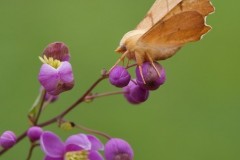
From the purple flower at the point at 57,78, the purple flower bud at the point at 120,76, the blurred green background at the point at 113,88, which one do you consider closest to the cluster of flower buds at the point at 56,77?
the purple flower at the point at 57,78

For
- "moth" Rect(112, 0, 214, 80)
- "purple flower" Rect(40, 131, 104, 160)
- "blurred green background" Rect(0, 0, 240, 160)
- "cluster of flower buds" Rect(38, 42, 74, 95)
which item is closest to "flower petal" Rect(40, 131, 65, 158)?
"purple flower" Rect(40, 131, 104, 160)

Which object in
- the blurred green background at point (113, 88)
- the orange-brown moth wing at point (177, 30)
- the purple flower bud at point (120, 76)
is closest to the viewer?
the orange-brown moth wing at point (177, 30)

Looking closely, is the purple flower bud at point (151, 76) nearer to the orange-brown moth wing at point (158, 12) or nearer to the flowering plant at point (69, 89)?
the flowering plant at point (69, 89)

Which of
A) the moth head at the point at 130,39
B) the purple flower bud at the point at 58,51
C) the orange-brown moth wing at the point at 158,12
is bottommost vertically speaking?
the moth head at the point at 130,39

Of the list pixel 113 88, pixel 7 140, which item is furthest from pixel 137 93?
pixel 113 88

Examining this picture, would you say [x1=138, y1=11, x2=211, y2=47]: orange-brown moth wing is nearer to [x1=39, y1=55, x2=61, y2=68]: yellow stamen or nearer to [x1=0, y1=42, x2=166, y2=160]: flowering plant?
[x1=0, y1=42, x2=166, y2=160]: flowering plant

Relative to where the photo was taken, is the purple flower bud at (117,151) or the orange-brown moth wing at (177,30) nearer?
the orange-brown moth wing at (177,30)

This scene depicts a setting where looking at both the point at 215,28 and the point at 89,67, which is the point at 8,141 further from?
the point at 215,28
